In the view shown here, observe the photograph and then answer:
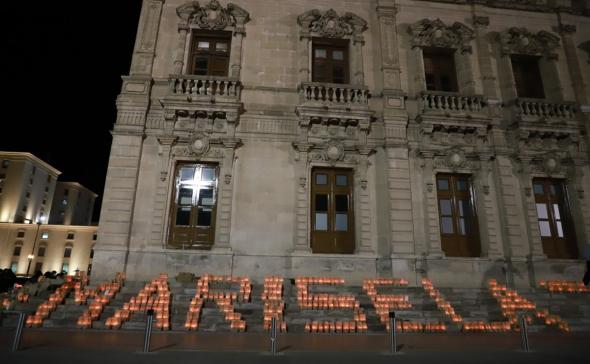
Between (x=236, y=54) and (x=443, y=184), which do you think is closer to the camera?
(x=443, y=184)

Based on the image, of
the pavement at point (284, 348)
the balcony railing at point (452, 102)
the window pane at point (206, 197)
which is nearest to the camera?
the pavement at point (284, 348)

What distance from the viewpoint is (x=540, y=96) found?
50.4 ft

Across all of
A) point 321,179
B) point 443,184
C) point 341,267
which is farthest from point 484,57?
point 341,267

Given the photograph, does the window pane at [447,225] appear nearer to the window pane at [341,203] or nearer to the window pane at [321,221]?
the window pane at [341,203]

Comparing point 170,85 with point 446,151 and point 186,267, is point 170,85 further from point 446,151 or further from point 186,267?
point 446,151

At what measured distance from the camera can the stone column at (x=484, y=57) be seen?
14.6 metres

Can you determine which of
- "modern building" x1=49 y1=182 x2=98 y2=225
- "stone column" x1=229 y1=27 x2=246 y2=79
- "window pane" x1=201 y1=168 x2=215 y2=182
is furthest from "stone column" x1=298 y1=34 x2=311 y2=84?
"modern building" x1=49 y1=182 x2=98 y2=225

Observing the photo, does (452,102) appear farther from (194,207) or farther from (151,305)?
(151,305)

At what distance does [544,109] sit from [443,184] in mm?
5495

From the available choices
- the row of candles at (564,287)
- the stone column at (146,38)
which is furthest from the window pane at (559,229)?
the stone column at (146,38)

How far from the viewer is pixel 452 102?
46.0 ft

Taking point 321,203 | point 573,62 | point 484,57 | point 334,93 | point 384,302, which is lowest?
point 384,302

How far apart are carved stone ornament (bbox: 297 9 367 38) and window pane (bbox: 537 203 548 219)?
10034 mm

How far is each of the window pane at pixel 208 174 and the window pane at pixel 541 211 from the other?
1255 centimetres
